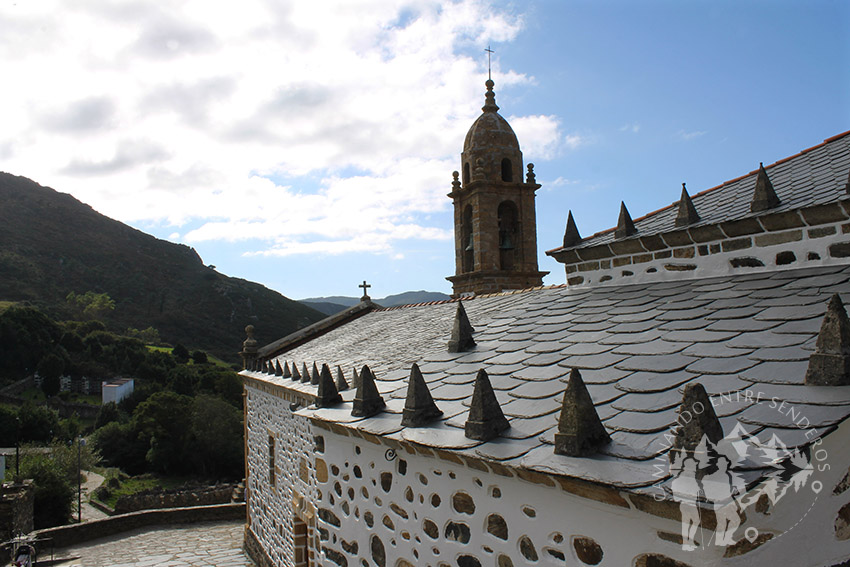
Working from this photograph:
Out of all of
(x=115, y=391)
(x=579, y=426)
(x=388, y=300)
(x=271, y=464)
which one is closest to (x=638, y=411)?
(x=579, y=426)

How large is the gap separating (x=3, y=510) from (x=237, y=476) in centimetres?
1789

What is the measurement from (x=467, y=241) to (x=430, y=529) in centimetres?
1023

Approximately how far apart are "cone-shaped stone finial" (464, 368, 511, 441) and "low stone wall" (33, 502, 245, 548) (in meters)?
17.4

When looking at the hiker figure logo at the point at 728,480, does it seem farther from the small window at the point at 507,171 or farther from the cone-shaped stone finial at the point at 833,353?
the small window at the point at 507,171

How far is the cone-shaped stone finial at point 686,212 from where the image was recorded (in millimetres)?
4828

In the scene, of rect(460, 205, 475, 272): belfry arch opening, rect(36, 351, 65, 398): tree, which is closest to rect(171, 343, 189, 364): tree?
rect(36, 351, 65, 398): tree

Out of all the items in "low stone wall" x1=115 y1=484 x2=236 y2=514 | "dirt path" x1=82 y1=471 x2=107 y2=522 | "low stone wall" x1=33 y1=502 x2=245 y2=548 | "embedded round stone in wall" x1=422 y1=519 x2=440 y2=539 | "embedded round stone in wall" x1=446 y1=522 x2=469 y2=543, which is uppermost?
"embedded round stone in wall" x1=446 y1=522 x2=469 y2=543

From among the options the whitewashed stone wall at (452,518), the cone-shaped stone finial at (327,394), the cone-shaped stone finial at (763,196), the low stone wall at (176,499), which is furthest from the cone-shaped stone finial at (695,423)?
the low stone wall at (176,499)

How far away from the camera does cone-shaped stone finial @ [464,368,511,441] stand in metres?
3.11

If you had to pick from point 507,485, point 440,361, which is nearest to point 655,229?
point 440,361

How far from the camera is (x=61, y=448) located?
27.6 meters

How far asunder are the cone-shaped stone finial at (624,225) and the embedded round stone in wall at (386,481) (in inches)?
132

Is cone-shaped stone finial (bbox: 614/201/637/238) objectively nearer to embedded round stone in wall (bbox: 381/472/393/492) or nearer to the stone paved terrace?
embedded round stone in wall (bbox: 381/472/393/492)

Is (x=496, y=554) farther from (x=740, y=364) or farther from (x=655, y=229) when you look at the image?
(x=655, y=229)
